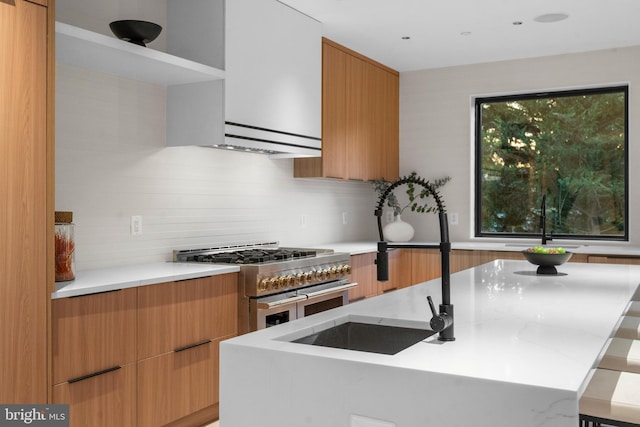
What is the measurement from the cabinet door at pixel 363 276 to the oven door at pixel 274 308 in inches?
34.4

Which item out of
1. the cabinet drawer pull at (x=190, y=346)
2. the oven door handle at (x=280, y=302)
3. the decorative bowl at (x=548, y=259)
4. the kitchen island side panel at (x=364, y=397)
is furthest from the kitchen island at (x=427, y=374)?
the oven door handle at (x=280, y=302)

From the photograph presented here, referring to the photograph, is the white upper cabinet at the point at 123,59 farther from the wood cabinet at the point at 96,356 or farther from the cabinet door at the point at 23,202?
the wood cabinet at the point at 96,356

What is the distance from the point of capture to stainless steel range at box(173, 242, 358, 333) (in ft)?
11.4

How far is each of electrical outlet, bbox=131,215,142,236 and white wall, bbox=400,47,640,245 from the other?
3.26 meters

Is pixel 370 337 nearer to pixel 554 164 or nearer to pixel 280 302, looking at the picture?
pixel 280 302

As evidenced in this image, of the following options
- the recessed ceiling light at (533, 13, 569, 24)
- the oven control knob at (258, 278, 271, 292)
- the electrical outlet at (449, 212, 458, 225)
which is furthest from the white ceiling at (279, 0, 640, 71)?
the oven control knob at (258, 278, 271, 292)

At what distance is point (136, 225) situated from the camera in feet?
11.8

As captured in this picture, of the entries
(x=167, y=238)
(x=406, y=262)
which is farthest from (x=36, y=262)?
(x=406, y=262)

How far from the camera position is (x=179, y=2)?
379 cm

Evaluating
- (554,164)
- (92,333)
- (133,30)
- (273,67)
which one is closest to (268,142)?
(273,67)

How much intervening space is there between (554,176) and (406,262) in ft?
5.25

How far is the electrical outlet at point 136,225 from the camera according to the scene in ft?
11.7

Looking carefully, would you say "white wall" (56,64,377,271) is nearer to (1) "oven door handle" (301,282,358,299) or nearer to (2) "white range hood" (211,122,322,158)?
(2) "white range hood" (211,122,322,158)

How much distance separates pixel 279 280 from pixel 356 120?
84.0 inches
